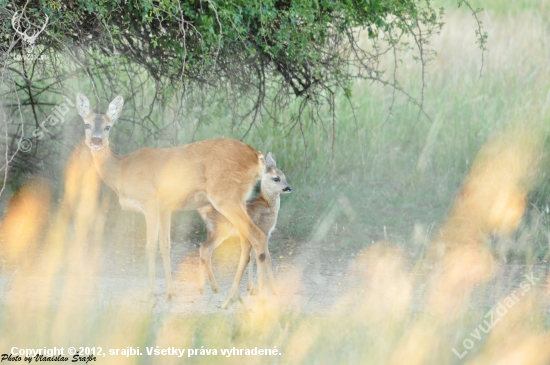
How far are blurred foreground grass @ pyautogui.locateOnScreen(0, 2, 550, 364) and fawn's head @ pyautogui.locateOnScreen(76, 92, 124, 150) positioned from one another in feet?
3.72

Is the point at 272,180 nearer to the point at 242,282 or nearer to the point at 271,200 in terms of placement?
the point at 271,200


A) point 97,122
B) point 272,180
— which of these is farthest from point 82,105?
point 272,180

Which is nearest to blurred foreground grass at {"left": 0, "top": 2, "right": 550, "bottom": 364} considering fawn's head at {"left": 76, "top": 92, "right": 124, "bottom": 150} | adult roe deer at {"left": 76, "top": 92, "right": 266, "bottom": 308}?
adult roe deer at {"left": 76, "top": 92, "right": 266, "bottom": 308}

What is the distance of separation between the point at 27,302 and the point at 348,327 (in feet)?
7.36

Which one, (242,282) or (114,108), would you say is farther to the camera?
(242,282)

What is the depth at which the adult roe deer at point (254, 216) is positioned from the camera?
7.23 metres

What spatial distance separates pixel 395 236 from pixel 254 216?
7.75 ft

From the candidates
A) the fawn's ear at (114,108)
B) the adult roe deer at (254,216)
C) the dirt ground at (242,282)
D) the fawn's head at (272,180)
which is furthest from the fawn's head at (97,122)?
the fawn's head at (272,180)

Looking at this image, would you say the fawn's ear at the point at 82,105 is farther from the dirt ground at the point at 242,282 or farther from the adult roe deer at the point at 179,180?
the dirt ground at the point at 242,282

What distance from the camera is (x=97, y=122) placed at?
709 cm

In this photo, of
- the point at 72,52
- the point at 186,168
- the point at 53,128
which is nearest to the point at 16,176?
the point at 53,128

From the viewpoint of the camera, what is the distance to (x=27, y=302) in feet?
20.7

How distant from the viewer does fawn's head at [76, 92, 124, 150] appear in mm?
7055

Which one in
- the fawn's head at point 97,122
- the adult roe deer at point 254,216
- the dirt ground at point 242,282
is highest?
the fawn's head at point 97,122
